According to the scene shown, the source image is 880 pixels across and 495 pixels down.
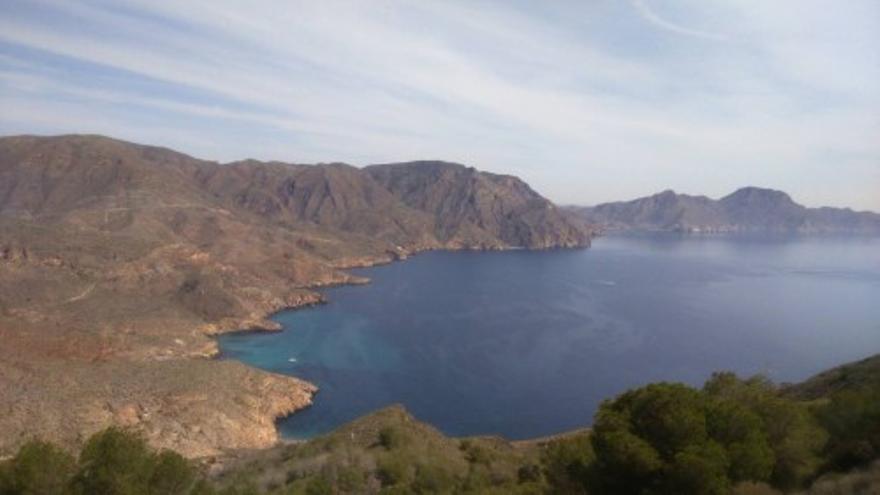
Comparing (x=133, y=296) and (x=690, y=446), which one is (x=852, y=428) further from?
(x=133, y=296)

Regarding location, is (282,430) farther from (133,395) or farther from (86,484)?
(86,484)

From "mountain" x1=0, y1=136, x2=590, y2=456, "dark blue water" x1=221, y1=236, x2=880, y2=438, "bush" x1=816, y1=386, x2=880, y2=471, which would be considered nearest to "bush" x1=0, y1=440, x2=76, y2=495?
"mountain" x1=0, y1=136, x2=590, y2=456

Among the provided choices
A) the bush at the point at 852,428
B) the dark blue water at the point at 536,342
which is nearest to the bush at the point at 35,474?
the bush at the point at 852,428

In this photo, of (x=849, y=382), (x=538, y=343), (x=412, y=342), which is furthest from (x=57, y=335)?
(x=849, y=382)

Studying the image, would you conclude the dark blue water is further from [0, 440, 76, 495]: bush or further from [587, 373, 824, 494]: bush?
[587, 373, 824, 494]: bush

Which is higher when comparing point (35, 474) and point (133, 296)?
point (35, 474)

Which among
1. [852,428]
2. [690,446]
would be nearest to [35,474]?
[690,446]

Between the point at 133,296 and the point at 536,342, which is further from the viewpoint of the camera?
the point at 133,296
